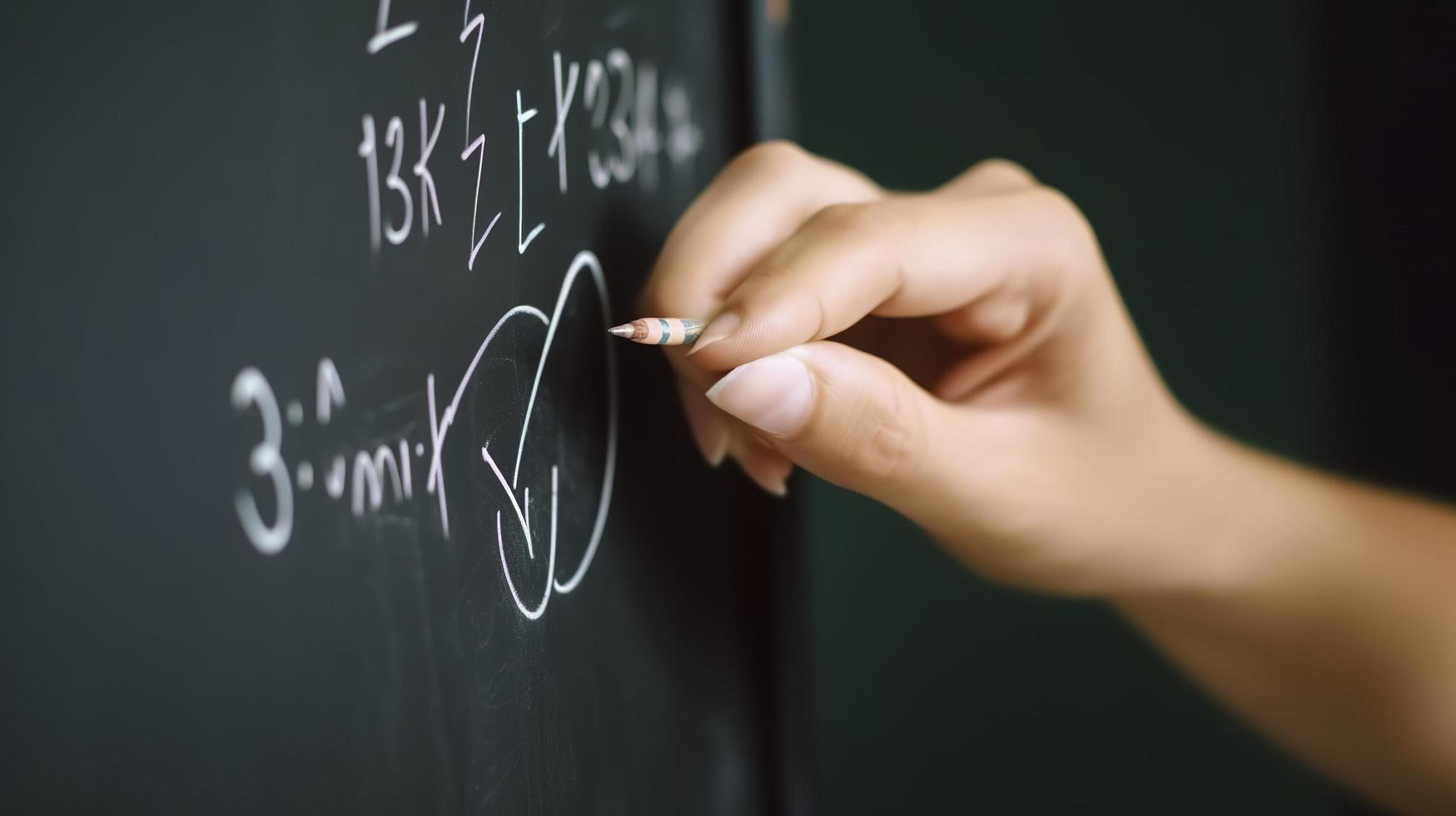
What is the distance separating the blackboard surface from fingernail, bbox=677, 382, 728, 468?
0.15 feet

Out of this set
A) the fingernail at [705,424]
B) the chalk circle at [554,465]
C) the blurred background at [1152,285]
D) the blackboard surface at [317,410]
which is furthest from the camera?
the blurred background at [1152,285]

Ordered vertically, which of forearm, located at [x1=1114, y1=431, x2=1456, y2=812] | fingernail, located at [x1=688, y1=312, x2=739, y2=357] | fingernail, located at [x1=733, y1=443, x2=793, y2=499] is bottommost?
forearm, located at [x1=1114, y1=431, x2=1456, y2=812]

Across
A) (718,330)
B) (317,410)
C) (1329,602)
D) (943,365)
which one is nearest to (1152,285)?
(1329,602)

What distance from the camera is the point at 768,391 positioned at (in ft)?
1.21

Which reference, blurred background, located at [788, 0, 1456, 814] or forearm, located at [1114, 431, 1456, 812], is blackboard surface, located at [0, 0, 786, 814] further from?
blurred background, located at [788, 0, 1456, 814]

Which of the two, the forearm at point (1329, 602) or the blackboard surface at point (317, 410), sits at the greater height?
the blackboard surface at point (317, 410)

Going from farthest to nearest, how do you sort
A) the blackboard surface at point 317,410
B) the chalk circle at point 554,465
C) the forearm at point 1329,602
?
1. the forearm at point 1329,602
2. the chalk circle at point 554,465
3. the blackboard surface at point 317,410

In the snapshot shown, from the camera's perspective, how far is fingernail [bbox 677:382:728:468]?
0.49 m

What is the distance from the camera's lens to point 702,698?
21.5 inches

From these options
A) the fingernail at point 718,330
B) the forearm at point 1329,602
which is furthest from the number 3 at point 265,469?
the forearm at point 1329,602

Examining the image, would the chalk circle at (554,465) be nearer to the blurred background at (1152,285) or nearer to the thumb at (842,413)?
the thumb at (842,413)

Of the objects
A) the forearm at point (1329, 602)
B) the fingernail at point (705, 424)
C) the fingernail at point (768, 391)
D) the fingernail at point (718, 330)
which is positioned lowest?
the forearm at point (1329, 602)

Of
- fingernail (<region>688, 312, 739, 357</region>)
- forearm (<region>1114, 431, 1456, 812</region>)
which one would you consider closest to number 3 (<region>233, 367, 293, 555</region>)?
fingernail (<region>688, 312, 739, 357</region>)

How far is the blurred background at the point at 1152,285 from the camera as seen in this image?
3.57ft
